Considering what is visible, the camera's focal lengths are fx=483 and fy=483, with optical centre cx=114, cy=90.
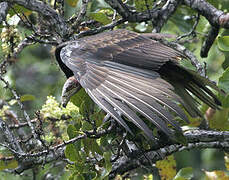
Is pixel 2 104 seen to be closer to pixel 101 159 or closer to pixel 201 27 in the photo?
pixel 101 159

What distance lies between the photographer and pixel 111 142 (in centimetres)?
355

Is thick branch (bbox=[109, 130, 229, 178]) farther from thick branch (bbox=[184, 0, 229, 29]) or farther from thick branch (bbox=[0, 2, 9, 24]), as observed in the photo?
thick branch (bbox=[0, 2, 9, 24])

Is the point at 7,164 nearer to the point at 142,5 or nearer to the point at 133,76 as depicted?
the point at 133,76

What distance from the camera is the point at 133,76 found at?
3.52m

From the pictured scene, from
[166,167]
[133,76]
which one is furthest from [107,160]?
[166,167]

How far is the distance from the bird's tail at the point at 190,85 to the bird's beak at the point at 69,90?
74 cm

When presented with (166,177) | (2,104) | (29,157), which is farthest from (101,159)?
(2,104)

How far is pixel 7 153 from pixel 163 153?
49.6 inches

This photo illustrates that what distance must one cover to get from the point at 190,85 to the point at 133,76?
0.73 meters

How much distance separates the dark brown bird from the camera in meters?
3.15

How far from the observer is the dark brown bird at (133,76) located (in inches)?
124

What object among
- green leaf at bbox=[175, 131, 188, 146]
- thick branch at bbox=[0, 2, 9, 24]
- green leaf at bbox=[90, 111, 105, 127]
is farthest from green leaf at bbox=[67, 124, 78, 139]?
thick branch at bbox=[0, 2, 9, 24]

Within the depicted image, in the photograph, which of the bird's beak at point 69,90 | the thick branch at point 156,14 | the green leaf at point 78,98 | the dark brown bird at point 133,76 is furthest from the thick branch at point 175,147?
the thick branch at point 156,14

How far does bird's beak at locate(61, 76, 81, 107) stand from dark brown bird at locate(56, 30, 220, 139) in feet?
0.04
